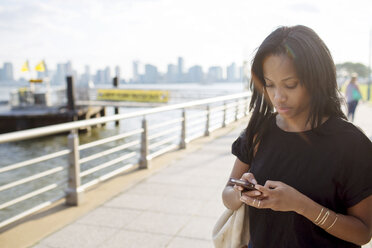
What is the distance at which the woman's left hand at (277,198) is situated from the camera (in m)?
1.02

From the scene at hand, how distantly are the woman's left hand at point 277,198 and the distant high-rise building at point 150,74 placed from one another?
88.0 metres

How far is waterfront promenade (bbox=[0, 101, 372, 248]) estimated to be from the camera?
3257mm

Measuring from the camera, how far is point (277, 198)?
3.37ft

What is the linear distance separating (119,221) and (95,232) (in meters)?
0.32

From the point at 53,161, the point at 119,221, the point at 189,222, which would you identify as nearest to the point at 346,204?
the point at 189,222

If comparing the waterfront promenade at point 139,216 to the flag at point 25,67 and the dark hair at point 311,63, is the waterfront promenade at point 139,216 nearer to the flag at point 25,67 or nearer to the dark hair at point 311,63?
the dark hair at point 311,63

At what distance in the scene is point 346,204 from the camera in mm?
1107

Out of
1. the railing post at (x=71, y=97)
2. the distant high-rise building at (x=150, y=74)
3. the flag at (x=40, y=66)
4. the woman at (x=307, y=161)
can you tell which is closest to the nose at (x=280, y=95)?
the woman at (x=307, y=161)

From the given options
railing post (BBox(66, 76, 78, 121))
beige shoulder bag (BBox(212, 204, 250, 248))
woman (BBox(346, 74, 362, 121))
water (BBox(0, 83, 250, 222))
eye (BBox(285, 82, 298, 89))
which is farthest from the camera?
railing post (BBox(66, 76, 78, 121))

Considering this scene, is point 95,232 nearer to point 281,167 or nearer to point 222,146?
point 281,167

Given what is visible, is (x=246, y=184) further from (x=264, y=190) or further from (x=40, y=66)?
(x=40, y=66)

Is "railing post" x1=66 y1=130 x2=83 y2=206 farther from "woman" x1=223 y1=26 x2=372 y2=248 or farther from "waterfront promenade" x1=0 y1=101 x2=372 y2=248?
"woman" x1=223 y1=26 x2=372 y2=248

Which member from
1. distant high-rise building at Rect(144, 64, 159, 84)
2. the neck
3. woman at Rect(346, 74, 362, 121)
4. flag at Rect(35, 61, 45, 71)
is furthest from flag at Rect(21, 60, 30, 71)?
distant high-rise building at Rect(144, 64, 159, 84)

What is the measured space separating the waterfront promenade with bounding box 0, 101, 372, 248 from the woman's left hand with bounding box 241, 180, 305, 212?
2.26 meters
